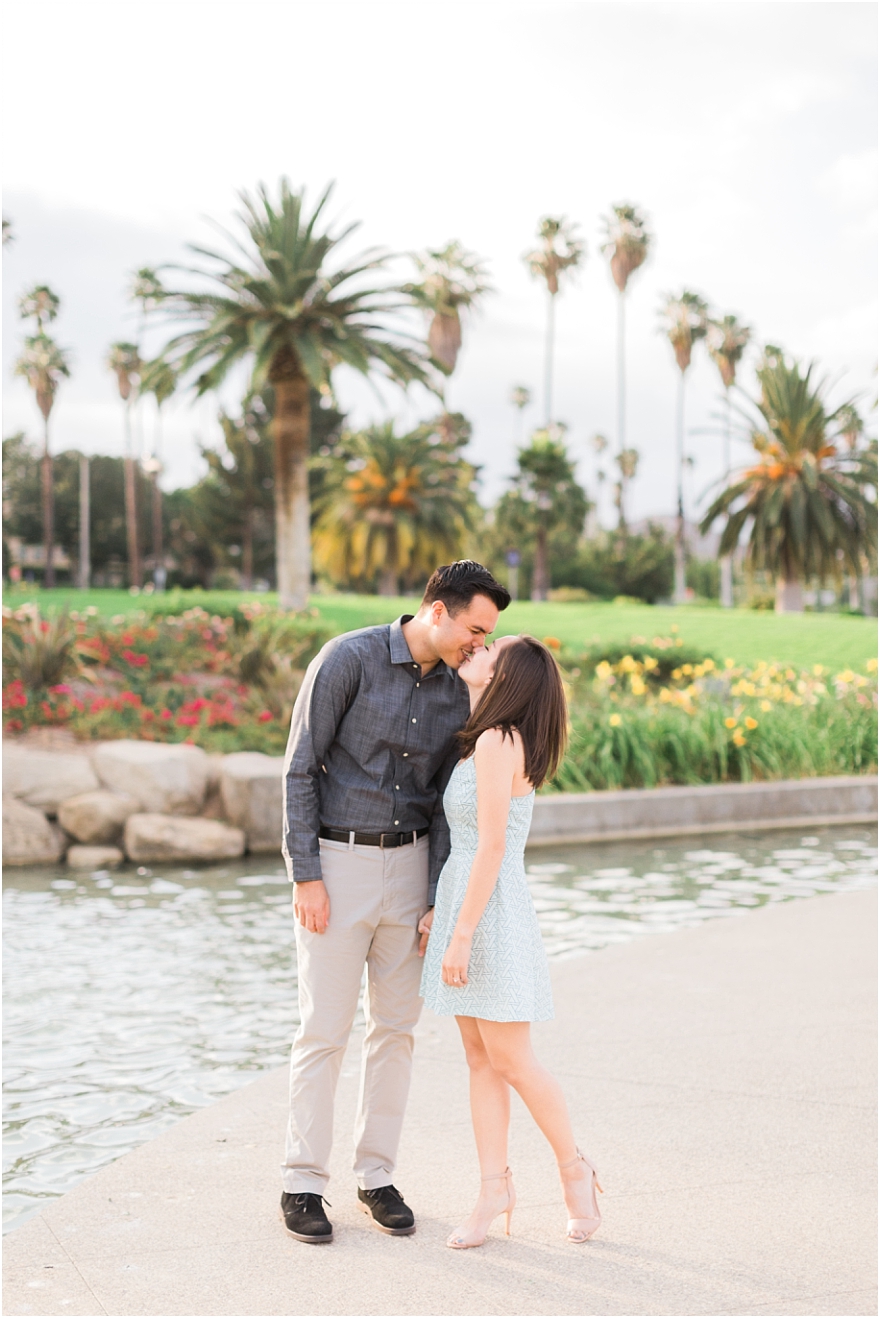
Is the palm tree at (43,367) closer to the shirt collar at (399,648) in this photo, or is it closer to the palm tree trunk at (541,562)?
the palm tree trunk at (541,562)

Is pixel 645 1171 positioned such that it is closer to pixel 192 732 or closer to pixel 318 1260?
pixel 318 1260

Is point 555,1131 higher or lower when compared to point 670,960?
higher

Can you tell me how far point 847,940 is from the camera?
22.9ft

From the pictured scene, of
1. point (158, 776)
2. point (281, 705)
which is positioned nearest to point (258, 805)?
point (158, 776)

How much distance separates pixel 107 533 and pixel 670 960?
63752 millimetres

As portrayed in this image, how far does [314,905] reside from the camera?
3.62 m

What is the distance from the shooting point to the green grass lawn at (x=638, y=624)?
22.2 metres

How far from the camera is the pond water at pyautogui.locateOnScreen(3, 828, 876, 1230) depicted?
4883 mm

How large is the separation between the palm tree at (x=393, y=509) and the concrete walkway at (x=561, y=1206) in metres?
32.9

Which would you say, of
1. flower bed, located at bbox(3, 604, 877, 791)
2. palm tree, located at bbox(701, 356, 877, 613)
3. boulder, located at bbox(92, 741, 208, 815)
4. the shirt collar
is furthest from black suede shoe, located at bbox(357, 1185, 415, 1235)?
palm tree, located at bbox(701, 356, 877, 613)

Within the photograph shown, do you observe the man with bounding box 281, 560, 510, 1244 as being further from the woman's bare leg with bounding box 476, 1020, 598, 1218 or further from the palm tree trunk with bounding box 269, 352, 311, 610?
the palm tree trunk with bounding box 269, 352, 311, 610

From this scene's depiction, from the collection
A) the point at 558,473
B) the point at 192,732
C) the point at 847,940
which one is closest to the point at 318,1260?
the point at 847,940

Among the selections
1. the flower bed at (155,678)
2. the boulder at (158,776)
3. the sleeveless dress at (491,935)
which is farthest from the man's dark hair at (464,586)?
the flower bed at (155,678)

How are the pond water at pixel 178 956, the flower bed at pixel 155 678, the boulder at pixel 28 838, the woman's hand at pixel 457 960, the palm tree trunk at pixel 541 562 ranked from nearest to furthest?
1. the woman's hand at pixel 457 960
2. the pond water at pixel 178 956
3. the boulder at pixel 28 838
4. the flower bed at pixel 155 678
5. the palm tree trunk at pixel 541 562
